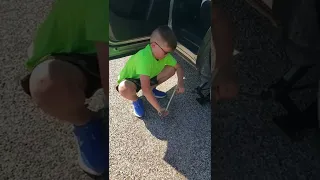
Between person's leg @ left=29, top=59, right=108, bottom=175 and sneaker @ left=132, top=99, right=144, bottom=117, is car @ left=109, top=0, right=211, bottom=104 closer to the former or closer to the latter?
sneaker @ left=132, top=99, right=144, bottom=117

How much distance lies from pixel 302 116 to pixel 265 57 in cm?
32

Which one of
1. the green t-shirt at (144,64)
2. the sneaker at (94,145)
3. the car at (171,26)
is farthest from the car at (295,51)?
the sneaker at (94,145)

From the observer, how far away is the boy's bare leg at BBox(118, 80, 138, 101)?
0.91m

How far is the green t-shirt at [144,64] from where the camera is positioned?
3.00 ft

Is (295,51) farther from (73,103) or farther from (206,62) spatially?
(73,103)

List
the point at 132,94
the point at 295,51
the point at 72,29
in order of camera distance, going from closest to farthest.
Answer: the point at 132,94 < the point at 72,29 < the point at 295,51

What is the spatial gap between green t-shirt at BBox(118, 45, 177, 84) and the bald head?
0.9 inches

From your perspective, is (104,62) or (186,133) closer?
(186,133)

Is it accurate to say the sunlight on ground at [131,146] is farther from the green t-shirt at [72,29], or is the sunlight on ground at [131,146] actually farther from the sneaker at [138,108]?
the green t-shirt at [72,29]

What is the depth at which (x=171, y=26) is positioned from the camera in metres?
0.92

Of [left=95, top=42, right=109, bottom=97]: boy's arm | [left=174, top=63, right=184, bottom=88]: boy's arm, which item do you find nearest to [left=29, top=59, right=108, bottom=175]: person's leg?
[left=95, top=42, right=109, bottom=97]: boy's arm

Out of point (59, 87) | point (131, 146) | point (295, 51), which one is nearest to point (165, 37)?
point (131, 146)

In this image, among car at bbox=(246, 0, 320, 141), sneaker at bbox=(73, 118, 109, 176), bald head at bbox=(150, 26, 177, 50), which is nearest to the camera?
bald head at bbox=(150, 26, 177, 50)

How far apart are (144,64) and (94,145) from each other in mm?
485
